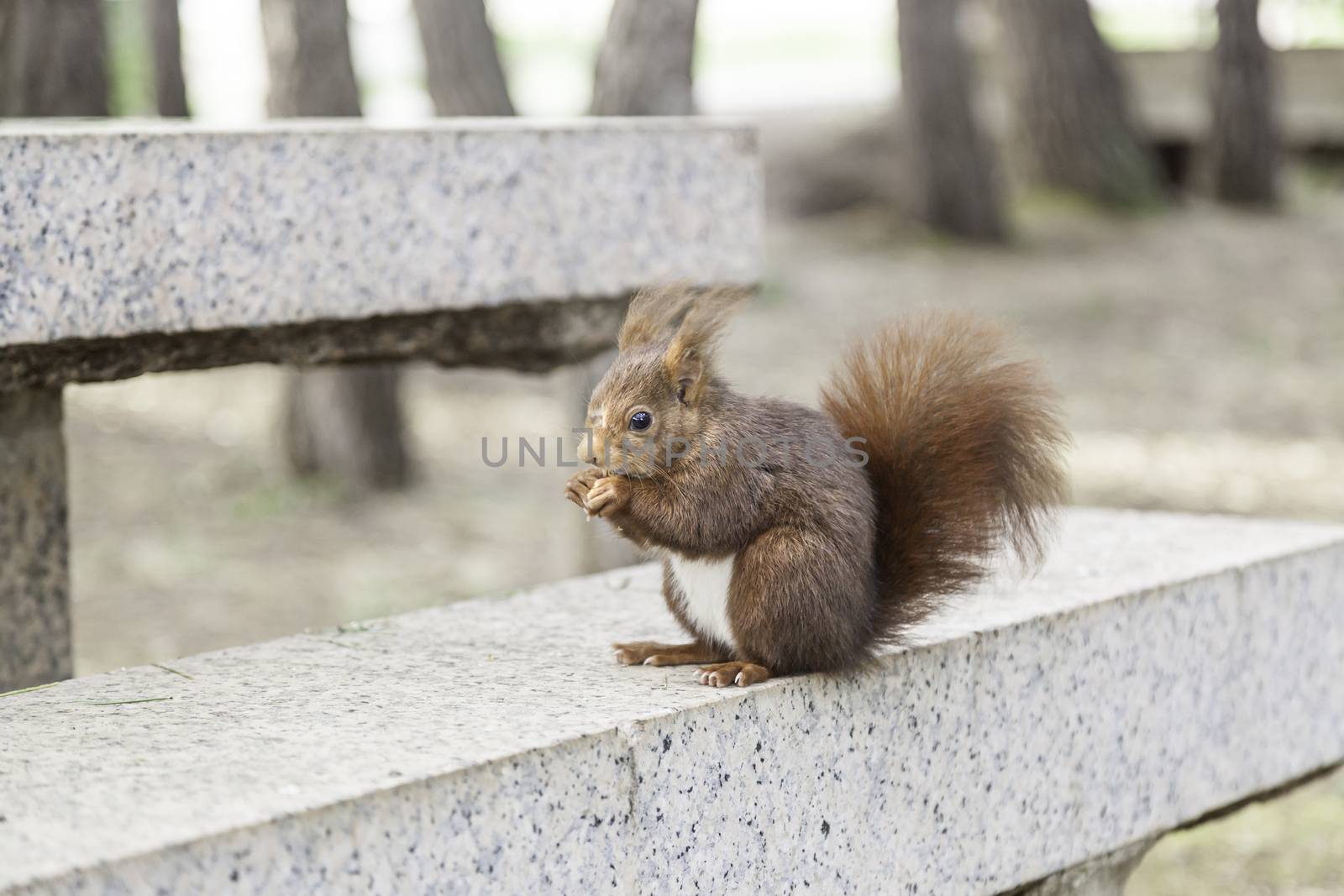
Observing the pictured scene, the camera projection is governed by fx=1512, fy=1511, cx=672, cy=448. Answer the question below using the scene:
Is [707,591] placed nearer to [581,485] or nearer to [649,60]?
[581,485]

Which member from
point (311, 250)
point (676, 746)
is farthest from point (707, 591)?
point (311, 250)

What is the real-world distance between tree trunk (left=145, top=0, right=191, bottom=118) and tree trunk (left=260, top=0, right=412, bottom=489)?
1452 mm

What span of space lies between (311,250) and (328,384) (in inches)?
121

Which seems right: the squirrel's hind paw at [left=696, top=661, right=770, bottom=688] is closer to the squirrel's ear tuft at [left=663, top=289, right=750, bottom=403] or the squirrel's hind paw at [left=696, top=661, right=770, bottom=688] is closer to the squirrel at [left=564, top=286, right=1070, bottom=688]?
the squirrel at [left=564, top=286, right=1070, bottom=688]

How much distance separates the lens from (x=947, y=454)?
1.95 metres

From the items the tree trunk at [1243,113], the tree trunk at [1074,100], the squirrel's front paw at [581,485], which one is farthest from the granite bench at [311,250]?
the tree trunk at [1243,113]

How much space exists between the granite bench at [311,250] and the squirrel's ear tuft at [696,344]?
87 centimetres

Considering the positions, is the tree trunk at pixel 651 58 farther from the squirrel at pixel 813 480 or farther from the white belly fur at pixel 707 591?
the white belly fur at pixel 707 591

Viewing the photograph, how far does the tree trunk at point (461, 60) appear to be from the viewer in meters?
5.82

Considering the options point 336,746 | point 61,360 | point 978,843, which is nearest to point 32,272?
point 61,360

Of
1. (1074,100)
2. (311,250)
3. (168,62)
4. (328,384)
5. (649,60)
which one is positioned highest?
(168,62)

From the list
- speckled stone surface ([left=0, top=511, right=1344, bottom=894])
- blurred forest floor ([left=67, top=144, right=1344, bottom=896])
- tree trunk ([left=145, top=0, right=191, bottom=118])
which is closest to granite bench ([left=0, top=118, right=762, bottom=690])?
speckled stone surface ([left=0, top=511, right=1344, bottom=894])

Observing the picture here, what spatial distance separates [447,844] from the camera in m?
1.58

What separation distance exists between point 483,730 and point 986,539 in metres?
0.70
